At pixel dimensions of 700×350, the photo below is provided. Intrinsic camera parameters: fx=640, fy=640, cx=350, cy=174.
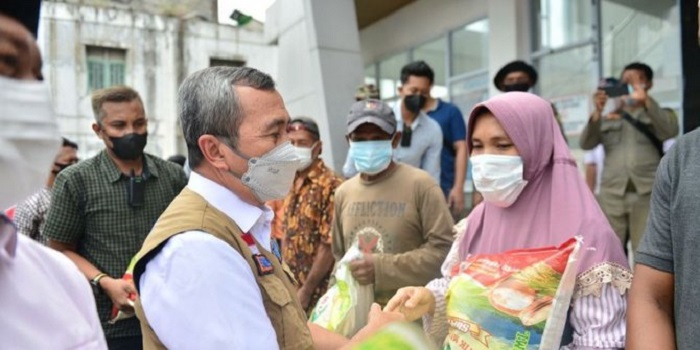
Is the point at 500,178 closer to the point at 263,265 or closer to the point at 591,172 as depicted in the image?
the point at 263,265

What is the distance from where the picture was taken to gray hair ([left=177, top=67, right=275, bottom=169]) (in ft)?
5.99

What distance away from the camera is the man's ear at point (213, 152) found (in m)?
1.84

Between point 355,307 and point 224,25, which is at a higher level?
point 224,25

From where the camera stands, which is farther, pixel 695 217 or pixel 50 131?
pixel 695 217

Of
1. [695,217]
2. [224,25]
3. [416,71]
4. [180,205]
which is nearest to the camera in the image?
[695,217]

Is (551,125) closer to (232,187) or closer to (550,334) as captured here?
(550,334)

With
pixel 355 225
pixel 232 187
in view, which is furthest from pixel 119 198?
pixel 232 187

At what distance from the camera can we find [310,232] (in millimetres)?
4141

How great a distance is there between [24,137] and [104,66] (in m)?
25.7

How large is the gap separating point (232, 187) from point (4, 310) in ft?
3.05

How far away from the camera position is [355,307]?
2912 mm

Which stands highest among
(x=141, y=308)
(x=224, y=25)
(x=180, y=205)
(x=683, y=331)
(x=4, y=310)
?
(x=224, y=25)

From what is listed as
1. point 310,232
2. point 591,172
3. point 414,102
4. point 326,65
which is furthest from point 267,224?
point 326,65

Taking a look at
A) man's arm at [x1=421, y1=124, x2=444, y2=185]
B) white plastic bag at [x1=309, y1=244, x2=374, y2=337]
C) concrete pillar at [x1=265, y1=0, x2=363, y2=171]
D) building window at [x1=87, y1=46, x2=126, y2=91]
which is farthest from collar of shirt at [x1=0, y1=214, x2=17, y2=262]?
building window at [x1=87, y1=46, x2=126, y2=91]
